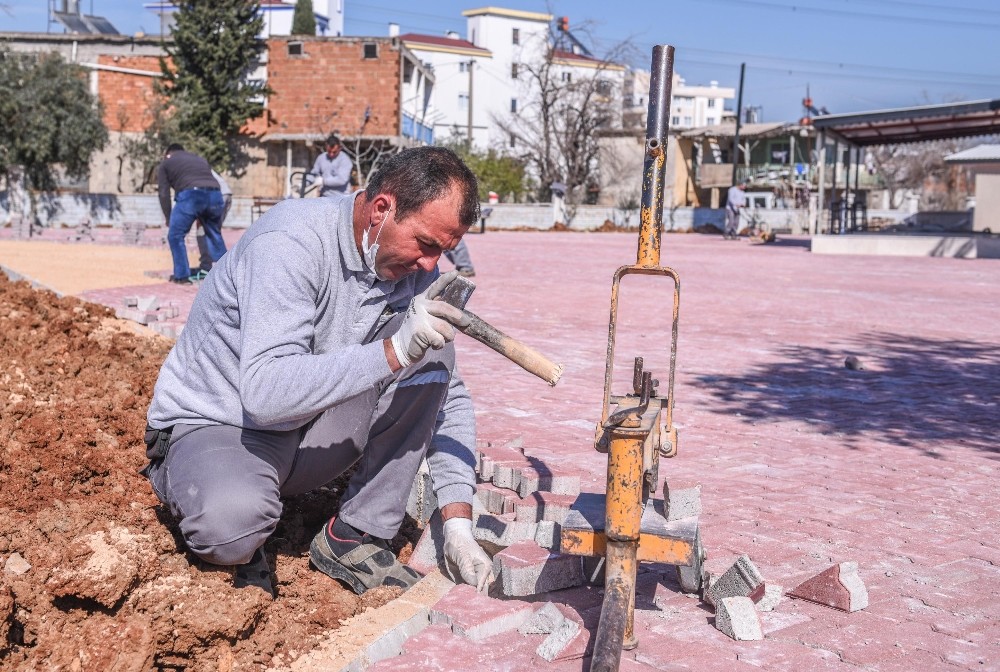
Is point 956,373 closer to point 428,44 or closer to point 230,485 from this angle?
point 230,485

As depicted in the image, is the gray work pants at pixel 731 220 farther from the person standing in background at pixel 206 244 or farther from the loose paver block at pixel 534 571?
the loose paver block at pixel 534 571

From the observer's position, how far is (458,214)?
112 inches

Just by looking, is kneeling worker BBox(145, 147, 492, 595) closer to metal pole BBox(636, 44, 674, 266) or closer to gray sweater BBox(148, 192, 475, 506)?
gray sweater BBox(148, 192, 475, 506)

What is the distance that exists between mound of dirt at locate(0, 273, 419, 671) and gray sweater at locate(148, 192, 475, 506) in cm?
43

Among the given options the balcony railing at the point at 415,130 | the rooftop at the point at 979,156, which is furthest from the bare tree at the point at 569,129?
the rooftop at the point at 979,156

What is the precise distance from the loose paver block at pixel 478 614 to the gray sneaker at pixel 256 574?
486 mm

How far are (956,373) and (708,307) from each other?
399cm

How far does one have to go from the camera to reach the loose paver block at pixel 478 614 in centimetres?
283

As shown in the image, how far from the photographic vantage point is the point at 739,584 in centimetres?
297

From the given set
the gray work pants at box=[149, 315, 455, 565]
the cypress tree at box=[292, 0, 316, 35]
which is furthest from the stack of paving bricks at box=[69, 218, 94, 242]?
the cypress tree at box=[292, 0, 316, 35]

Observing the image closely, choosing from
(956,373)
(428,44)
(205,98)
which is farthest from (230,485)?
(428,44)

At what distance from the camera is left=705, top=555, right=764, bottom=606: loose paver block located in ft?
9.63

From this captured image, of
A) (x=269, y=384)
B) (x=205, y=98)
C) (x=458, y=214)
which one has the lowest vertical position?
(x=269, y=384)

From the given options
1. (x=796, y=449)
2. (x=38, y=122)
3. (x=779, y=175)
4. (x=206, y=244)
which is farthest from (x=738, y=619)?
(x=779, y=175)
